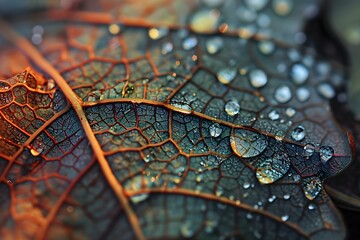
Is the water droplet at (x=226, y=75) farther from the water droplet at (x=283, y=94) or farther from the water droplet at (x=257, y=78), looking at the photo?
the water droplet at (x=283, y=94)

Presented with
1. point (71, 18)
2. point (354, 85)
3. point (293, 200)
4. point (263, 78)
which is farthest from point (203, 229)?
point (71, 18)

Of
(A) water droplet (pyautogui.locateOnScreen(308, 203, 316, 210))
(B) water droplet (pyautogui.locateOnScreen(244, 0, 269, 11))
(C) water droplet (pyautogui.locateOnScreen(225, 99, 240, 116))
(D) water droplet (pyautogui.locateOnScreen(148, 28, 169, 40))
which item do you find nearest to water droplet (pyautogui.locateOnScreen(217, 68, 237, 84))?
(C) water droplet (pyautogui.locateOnScreen(225, 99, 240, 116))

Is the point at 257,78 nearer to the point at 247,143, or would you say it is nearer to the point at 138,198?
the point at 247,143

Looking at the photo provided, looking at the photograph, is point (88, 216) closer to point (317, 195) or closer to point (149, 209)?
point (149, 209)

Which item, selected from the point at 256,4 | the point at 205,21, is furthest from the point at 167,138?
the point at 256,4

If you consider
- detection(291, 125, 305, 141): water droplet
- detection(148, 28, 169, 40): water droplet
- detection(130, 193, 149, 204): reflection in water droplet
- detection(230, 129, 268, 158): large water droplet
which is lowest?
detection(291, 125, 305, 141): water droplet

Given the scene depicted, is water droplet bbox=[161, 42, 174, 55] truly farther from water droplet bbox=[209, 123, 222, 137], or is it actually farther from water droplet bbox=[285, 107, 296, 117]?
water droplet bbox=[285, 107, 296, 117]

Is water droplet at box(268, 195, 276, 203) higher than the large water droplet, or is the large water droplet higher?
the large water droplet
